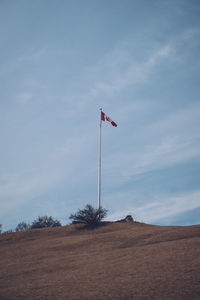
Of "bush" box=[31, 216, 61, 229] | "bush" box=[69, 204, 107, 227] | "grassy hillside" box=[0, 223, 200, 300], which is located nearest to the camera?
"grassy hillside" box=[0, 223, 200, 300]

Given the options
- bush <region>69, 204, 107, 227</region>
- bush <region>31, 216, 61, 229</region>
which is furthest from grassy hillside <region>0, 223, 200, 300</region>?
bush <region>31, 216, 61, 229</region>

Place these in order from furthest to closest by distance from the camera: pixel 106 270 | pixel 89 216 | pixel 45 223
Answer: pixel 45 223
pixel 89 216
pixel 106 270

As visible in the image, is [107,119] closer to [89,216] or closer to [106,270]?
[89,216]

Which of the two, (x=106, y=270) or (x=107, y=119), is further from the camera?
(x=107, y=119)

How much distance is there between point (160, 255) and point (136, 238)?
6.15 metres

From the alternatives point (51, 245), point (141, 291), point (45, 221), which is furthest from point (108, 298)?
point (45, 221)

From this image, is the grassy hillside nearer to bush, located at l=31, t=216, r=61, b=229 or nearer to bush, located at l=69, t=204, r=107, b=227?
bush, located at l=69, t=204, r=107, b=227

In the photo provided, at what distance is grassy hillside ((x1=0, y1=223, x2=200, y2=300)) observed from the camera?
8.26 m

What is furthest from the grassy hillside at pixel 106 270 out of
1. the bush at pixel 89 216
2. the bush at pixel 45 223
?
the bush at pixel 45 223

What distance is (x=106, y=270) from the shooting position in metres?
11.0

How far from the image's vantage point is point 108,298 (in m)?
7.79

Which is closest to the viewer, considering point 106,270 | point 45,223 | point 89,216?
point 106,270

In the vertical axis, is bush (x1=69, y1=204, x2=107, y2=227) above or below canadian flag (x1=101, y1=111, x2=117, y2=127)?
below

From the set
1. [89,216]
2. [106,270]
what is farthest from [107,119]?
[106,270]
